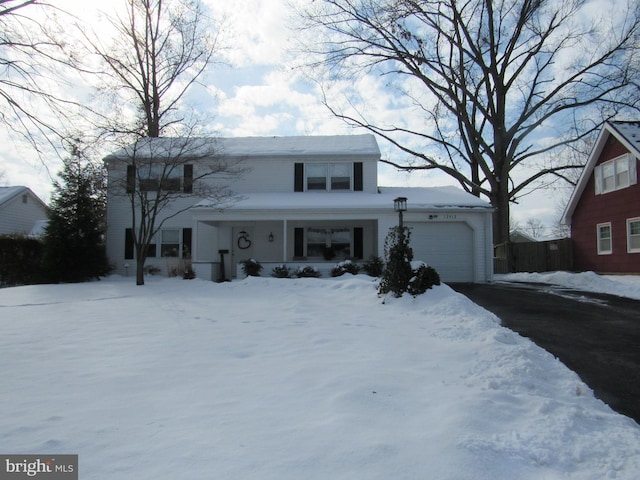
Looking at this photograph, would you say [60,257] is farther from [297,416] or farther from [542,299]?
[542,299]

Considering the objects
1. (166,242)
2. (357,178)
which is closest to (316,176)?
(357,178)

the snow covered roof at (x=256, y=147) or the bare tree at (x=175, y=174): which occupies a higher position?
the snow covered roof at (x=256, y=147)

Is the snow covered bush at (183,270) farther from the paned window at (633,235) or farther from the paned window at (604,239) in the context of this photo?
the paned window at (604,239)

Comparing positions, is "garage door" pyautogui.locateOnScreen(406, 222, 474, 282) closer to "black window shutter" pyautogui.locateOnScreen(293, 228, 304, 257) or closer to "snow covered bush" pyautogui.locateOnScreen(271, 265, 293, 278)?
"black window shutter" pyautogui.locateOnScreen(293, 228, 304, 257)

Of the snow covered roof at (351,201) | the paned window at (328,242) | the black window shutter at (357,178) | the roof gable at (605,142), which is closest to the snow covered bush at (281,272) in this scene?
the snow covered roof at (351,201)

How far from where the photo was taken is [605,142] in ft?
54.5

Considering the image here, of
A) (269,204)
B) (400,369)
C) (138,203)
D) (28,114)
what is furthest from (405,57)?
(400,369)

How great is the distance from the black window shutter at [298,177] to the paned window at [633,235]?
41.1 ft

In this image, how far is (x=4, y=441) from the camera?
8.73 feet

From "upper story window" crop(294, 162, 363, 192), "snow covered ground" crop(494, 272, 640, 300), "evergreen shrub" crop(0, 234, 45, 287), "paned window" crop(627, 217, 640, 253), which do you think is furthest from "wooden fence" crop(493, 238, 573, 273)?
"evergreen shrub" crop(0, 234, 45, 287)

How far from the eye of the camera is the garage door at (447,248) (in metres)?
14.0

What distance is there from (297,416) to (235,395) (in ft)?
2.32

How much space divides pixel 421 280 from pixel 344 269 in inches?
209

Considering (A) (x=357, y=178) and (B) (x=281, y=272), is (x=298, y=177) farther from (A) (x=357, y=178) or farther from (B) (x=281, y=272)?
(B) (x=281, y=272)
